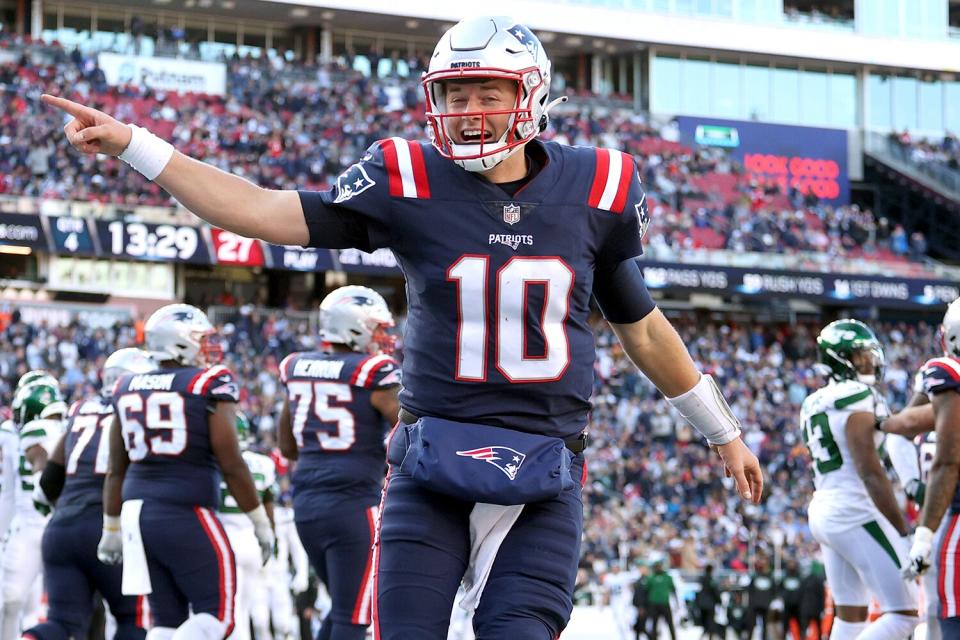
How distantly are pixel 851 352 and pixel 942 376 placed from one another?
1478 mm

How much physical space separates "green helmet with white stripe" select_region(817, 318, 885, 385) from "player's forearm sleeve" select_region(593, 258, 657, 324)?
3.54m

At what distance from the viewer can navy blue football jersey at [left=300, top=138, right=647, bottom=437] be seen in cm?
384

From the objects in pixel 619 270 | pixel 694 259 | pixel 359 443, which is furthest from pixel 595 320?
pixel 619 270

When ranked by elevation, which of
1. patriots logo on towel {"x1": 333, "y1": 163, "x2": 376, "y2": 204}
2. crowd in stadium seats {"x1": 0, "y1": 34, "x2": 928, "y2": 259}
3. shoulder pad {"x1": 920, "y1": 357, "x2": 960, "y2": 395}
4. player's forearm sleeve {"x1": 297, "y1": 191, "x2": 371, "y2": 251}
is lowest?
shoulder pad {"x1": 920, "y1": 357, "x2": 960, "y2": 395}

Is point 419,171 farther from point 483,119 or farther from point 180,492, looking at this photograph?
point 180,492

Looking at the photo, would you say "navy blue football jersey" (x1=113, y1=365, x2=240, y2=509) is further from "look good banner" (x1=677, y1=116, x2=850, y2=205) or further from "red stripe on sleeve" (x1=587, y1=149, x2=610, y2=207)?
"look good banner" (x1=677, y1=116, x2=850, y2=205)

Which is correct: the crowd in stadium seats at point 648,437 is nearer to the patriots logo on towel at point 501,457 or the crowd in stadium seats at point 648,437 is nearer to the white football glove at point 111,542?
the white football glove at point 111,542

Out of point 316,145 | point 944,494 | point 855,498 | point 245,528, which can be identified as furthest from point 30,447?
point 316,145

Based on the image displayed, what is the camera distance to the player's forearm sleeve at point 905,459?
788cm

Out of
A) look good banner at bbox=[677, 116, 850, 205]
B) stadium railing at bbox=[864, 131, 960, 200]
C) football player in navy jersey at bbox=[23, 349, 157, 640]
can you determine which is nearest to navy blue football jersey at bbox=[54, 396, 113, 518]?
football player in navy jersey at bbox=[23, 349, 157, 640]

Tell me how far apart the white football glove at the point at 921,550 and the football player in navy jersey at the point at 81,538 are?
4.02m

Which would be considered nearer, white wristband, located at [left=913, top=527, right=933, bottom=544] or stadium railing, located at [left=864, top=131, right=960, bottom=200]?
white wristband, located at [left=913, top=527, right=933, bottom=544]

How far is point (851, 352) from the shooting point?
759 cm

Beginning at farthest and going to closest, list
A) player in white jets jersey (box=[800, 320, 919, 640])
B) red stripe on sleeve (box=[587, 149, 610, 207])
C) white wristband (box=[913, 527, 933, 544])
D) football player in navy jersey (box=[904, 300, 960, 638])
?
player in white jets jersey (box=[800, 320, 919, 640]) → white wristband (box=[913, 527, 933, 544]) → football player in navy jersey (box=[904, 300, 960, 638]) → red stripe on sleeve (box=[587, 149, 610, 207])
